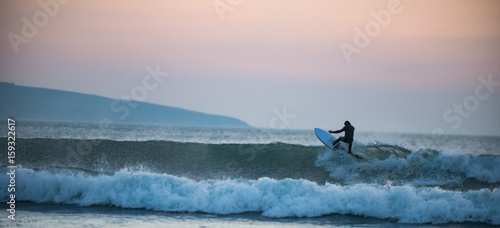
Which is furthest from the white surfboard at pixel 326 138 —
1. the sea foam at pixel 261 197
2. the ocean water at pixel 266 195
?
the sea foam at pixel 261 197

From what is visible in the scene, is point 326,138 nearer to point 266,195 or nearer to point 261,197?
point 266,195

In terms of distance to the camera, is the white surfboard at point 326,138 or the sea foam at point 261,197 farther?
the white surfboard at point 326,138

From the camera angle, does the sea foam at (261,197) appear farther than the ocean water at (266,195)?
Yes

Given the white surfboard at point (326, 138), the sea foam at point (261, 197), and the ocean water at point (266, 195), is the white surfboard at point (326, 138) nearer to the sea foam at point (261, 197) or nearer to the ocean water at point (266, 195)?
the ocean water at point (266, 195)

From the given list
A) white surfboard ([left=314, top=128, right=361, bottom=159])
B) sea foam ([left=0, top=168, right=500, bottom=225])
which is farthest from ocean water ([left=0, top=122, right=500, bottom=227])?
white surfboard ([left=314, top=128, right=361, bottom=159])

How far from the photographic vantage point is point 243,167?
16.0m

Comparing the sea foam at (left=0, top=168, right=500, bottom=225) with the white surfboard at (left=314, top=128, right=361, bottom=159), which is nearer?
the sea foam at (left=0, top=168, right=500, bottom=225)

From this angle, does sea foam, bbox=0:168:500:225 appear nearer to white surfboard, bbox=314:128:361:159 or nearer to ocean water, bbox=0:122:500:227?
ocean water, bbox=0:122:500:227

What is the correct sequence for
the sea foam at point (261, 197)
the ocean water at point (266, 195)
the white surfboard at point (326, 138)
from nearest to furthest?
the ocean water at point (266, 195)
the sea foam at point (261, 197)
the white surfboard at point (326, 138)

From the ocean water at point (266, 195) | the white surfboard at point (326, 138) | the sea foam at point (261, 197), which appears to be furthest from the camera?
the white surfboard at point (326, 138)

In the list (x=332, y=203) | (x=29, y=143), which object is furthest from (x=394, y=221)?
(x=29, y=143)

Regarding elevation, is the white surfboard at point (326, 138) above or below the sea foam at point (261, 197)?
above

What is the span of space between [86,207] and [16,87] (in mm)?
118519

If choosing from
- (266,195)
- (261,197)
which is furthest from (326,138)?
(261,197)
